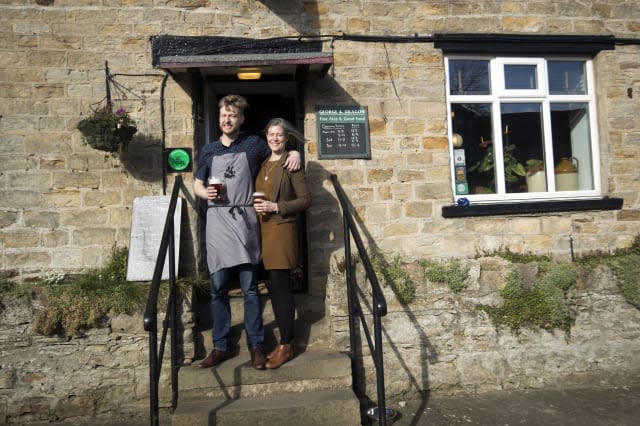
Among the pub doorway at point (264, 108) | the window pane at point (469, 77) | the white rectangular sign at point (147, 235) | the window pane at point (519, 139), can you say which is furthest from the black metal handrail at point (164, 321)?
the window pane at point (519, 139)

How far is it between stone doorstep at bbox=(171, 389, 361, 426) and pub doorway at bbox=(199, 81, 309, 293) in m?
1.58

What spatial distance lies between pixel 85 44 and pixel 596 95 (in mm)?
5307

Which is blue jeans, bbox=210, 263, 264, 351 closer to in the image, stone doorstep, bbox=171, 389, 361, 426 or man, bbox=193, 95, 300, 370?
man, bbox=193, 95, 300, 370

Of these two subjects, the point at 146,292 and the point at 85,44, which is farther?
the point at 85,44

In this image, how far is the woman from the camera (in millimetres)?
3436

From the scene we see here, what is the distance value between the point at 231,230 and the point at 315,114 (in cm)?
163

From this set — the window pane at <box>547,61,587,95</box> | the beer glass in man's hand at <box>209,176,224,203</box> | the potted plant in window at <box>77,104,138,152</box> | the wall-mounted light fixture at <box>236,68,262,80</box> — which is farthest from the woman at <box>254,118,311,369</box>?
A: the window pane at <box>547,61,587,95</box>

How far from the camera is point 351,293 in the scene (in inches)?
144

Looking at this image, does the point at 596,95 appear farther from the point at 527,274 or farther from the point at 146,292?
the point at 146,292

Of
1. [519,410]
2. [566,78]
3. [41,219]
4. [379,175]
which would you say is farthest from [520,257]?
[41,219]

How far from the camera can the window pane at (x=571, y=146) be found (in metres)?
4.96

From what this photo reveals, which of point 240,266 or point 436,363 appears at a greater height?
point 240,266

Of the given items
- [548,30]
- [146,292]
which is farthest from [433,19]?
[146,292]

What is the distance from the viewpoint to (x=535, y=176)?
4.91 meters
